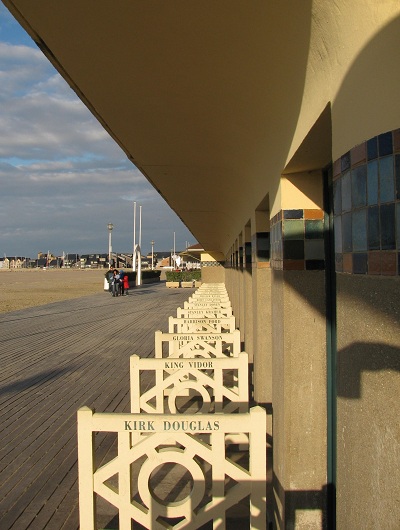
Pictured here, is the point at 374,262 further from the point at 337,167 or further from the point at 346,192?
the point at 337,167

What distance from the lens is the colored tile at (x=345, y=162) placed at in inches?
68.8

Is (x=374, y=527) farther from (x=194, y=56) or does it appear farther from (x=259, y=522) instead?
(x=194, y=56)

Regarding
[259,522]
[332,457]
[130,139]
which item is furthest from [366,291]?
[130,139]

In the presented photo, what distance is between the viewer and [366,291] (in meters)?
1.60

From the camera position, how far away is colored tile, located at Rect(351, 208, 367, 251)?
1.60 meters

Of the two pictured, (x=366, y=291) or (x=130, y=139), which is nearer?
(x=366, y=291)

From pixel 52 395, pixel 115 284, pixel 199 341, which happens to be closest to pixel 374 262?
pixel 199 341

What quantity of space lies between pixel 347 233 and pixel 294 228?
5.39 feet

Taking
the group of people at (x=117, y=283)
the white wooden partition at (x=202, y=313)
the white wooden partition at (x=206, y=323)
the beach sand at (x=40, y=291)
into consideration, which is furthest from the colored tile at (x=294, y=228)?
the group of people at (x=117, y=283)

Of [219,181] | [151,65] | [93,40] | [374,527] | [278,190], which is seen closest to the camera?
[374,527]

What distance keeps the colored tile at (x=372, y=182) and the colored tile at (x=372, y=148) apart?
17 millimetres

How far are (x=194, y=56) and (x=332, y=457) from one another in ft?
7.76

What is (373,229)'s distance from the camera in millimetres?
1529

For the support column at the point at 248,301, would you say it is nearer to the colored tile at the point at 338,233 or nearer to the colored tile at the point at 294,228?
the colored tile at the point at 294,228
